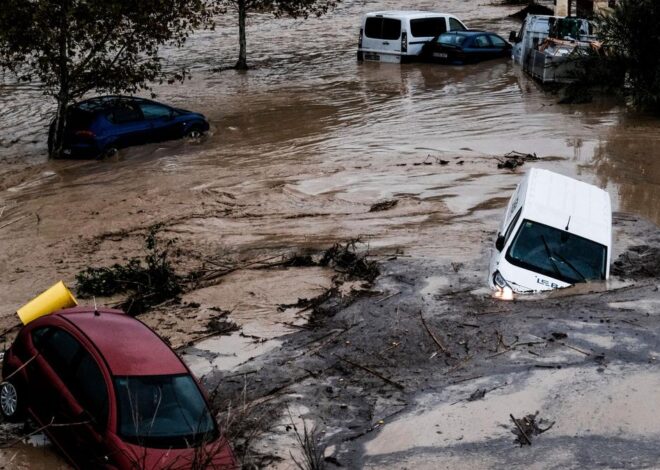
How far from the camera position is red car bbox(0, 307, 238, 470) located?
7762 millimetres

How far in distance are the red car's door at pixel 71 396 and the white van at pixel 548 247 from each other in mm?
5399

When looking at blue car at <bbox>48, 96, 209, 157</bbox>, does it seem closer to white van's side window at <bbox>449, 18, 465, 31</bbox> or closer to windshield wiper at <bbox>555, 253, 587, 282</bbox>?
windshield wiper at <bbox>555, 253, 587, 282</bbox>

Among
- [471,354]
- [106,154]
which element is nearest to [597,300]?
[471,354]

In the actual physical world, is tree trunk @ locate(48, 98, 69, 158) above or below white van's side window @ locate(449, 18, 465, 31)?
below

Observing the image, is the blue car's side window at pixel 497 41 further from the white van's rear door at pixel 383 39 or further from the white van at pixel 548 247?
the white van at pixel 548 247

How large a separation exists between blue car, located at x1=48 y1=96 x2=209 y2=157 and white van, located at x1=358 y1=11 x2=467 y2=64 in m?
10.6

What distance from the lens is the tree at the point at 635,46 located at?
22359mm

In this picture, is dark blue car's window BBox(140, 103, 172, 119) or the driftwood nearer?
the driftwood

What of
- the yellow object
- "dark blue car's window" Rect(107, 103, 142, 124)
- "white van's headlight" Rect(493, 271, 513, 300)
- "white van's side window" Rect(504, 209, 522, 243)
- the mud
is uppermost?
"dark blue car's window" Rect(107, 103, 142, 124)

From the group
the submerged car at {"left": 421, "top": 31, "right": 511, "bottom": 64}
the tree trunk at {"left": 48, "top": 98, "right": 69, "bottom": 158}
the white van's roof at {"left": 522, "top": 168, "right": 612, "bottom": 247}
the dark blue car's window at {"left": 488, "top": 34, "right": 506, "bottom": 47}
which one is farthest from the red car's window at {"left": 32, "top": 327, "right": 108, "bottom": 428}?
the dark blue car's window at {"left": 488, "top": 34, "right": 506, "bottom": 47}

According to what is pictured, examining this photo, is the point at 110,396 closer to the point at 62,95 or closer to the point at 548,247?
the point at 548,247

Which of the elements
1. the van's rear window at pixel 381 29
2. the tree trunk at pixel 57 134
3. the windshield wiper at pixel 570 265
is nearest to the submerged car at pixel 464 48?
the van's rear window at pixel 381 29

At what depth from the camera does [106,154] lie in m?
19.6

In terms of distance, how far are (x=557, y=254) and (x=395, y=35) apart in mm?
18646
